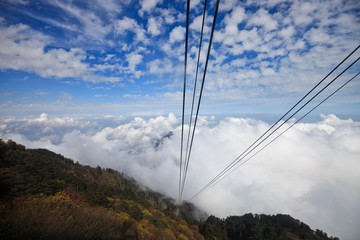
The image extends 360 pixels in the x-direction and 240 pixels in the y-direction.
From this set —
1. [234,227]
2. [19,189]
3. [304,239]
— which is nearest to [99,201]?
[19,189]

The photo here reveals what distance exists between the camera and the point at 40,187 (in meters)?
22.5

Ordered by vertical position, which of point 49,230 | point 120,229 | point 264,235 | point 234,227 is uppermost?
point 49,230

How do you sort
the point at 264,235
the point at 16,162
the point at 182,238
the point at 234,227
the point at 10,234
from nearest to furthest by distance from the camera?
the point at 10,234, the point at 182,238, the point at 16,162, the point at 264,235, the point at 234,227

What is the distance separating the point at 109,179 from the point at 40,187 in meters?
188

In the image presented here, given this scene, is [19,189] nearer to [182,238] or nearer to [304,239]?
[182,238]

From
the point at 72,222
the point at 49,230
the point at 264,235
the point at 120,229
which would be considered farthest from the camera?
the point at 264,235

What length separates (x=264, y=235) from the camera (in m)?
100

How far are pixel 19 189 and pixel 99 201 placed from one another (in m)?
10.8

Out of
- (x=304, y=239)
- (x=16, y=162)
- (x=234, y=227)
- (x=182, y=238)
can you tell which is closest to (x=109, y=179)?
Result: (x=234, y=227)

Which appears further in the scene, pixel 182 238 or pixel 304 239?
pixel 304 239

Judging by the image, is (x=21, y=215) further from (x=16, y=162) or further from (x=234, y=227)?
(x=234, y=227)

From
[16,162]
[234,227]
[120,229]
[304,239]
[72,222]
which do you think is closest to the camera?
[72,222]

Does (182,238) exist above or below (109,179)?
above

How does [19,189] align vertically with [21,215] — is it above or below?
below
